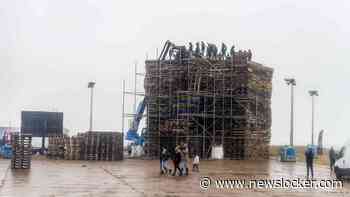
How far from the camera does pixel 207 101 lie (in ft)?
154

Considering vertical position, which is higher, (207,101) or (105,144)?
(207,101)

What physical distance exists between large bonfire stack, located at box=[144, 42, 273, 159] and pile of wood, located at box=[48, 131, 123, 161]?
3.81 meters

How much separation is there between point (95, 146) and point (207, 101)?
920 centimetres

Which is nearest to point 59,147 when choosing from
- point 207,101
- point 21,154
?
point 207,101

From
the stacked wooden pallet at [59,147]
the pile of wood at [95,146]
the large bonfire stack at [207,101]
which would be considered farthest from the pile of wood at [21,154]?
the large bonfire stack at [207,101]

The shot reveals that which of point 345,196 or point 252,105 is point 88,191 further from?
point 252,105

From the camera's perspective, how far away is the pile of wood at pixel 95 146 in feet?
141

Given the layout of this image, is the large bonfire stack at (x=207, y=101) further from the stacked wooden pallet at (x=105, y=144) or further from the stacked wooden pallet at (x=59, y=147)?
the stacked wooden pallet at (x=59, y=147)

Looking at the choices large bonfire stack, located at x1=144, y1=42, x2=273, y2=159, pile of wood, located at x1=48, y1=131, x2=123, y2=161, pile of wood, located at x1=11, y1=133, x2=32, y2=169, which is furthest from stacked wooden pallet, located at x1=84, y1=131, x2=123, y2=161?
pile of wood, located at x1=11, y1=133, x2=32, y2=169

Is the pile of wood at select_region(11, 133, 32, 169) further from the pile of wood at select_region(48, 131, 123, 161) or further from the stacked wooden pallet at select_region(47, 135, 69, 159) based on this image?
the stacked wooden pallet at select_region(47, 135, 69, 159)

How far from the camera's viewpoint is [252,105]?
47.1m

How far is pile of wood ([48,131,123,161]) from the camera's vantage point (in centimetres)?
4300

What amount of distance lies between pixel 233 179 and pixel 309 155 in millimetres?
3392

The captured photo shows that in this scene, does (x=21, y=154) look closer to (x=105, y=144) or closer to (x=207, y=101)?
(x=105, y=144)
